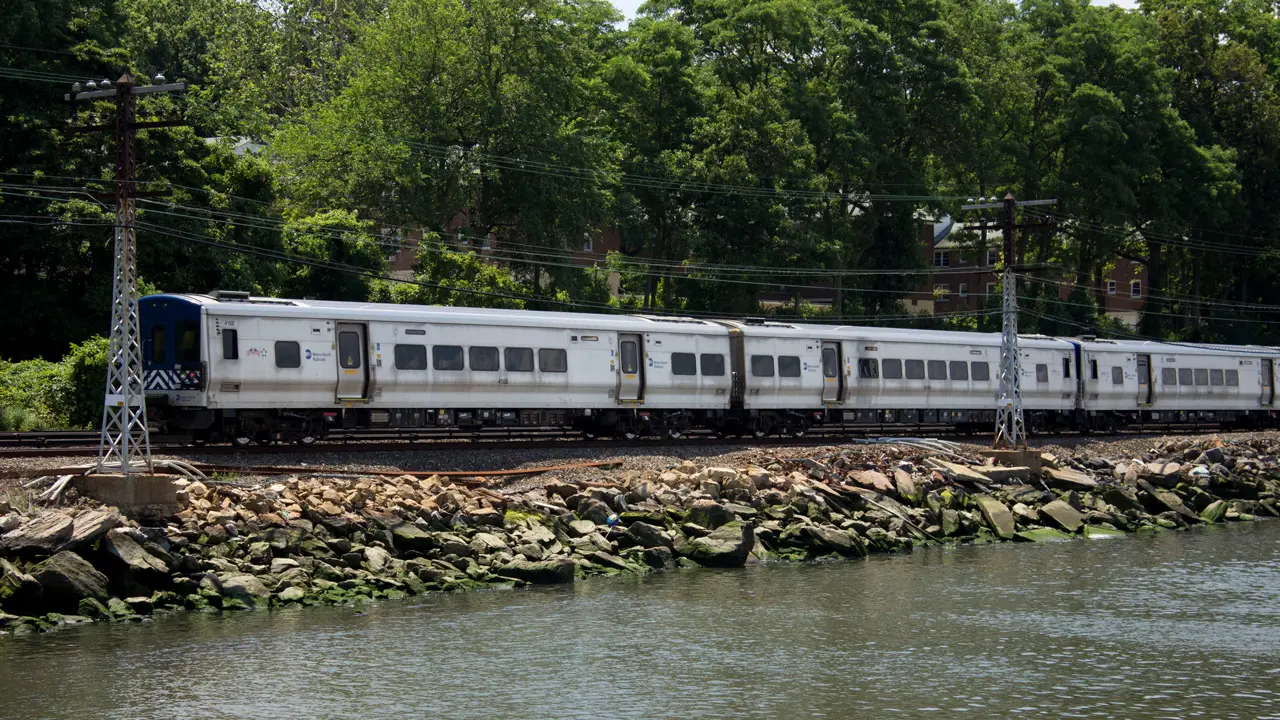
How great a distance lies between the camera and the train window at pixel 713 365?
1596 inches

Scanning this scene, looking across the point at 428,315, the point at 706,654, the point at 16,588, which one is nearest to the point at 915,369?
the point at 428,315

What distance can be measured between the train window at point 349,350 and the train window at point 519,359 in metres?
3.93

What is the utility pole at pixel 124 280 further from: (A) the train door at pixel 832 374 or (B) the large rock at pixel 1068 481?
(A) the train door at pixel 832 374

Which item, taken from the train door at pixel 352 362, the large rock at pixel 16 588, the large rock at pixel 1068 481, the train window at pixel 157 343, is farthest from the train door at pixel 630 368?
the large rock at pixel 16 588

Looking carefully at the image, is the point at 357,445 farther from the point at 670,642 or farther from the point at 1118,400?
the point at 1118,400

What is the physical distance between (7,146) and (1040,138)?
1976 inches

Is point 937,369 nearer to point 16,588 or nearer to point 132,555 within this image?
point 132,555

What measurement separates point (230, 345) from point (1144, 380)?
3579cm

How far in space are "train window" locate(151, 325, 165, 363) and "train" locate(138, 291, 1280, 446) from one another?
0.12ft

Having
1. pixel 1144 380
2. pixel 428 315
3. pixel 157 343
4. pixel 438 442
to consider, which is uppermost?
pixel 428 315

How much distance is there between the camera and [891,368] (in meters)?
45.5

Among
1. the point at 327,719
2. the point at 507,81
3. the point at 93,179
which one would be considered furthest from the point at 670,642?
the point at 507,81

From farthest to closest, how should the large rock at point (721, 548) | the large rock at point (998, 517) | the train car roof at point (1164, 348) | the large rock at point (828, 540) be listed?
the train car roof at point (1164, 348) → the large rock at point (998, 517) → the large rock at point (828, 540) → the large rock at point (721, 548)

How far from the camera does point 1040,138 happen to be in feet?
247
